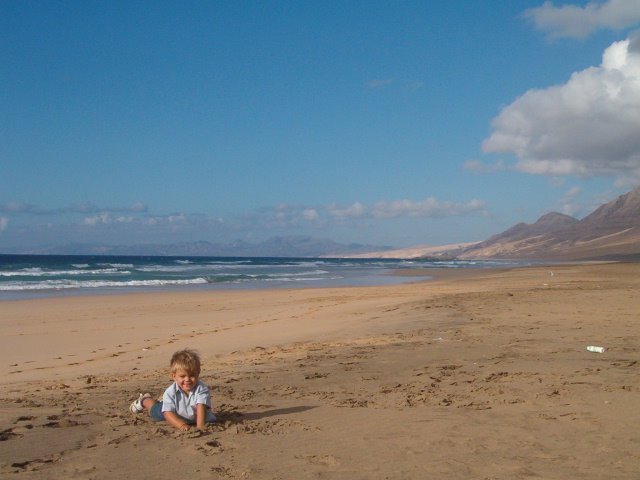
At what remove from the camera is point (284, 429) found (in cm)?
506

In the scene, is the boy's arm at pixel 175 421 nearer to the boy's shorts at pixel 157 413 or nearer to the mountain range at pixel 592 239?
the boy's shorts at pixel 157 413

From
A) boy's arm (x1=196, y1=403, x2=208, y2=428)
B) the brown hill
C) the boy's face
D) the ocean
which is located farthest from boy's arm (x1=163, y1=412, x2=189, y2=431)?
the brown hill

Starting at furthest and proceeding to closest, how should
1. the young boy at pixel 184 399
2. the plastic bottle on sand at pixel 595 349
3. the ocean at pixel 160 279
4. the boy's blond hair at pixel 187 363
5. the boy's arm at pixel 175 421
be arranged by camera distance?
the ocean at pixel 160 279 < the plastic bottle on sand at pixel 595 349 < the boy's blond hair at pixel 187 363 < the young boy at pixel 184 399 < the boy's arm at pixel 175 421

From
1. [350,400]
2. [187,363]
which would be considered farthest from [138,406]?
[350,400]

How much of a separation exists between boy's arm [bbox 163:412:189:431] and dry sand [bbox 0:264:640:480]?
0.09 meters

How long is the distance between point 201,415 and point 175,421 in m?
0.23

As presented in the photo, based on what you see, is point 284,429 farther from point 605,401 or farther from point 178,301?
point 178,301

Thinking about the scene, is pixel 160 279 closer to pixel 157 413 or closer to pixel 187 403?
pixel 157 413

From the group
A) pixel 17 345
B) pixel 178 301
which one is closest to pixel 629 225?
pixel 178 301

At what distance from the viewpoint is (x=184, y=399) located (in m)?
5.34

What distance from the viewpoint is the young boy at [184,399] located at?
5.21 m

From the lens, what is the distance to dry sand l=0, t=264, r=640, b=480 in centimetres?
416

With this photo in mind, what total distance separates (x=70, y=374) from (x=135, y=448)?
4.49 m

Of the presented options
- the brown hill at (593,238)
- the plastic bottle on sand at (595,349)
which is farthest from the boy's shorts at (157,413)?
the brown hill at (593,238)
